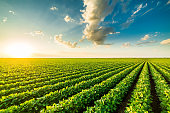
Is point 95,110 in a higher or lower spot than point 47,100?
higher

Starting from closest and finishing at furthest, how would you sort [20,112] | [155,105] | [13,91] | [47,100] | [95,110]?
1. [95,110]
2. [20,112]
3. [47,100]
4. [155,105]
5. [13,91]

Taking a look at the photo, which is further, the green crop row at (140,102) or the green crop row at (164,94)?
the green crop row at (164,94)

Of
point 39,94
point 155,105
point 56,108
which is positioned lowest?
point 155,105

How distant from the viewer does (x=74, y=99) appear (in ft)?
15.7

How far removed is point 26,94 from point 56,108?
450cm

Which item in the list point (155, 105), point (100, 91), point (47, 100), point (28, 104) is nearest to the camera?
point (28, 104)

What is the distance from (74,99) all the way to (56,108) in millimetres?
1211

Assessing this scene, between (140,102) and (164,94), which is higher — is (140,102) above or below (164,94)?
above

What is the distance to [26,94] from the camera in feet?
21.1

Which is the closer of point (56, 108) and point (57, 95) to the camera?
point (56, 108)

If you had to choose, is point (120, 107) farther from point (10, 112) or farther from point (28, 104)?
point (10, 112)

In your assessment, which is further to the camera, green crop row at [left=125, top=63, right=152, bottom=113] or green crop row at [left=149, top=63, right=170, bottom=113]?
green crop row at [left=149, top=63, right=170, bottom=113]

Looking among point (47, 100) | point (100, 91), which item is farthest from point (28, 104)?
point (100, 91)

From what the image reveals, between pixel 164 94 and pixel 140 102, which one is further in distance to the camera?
pixel 164 94
